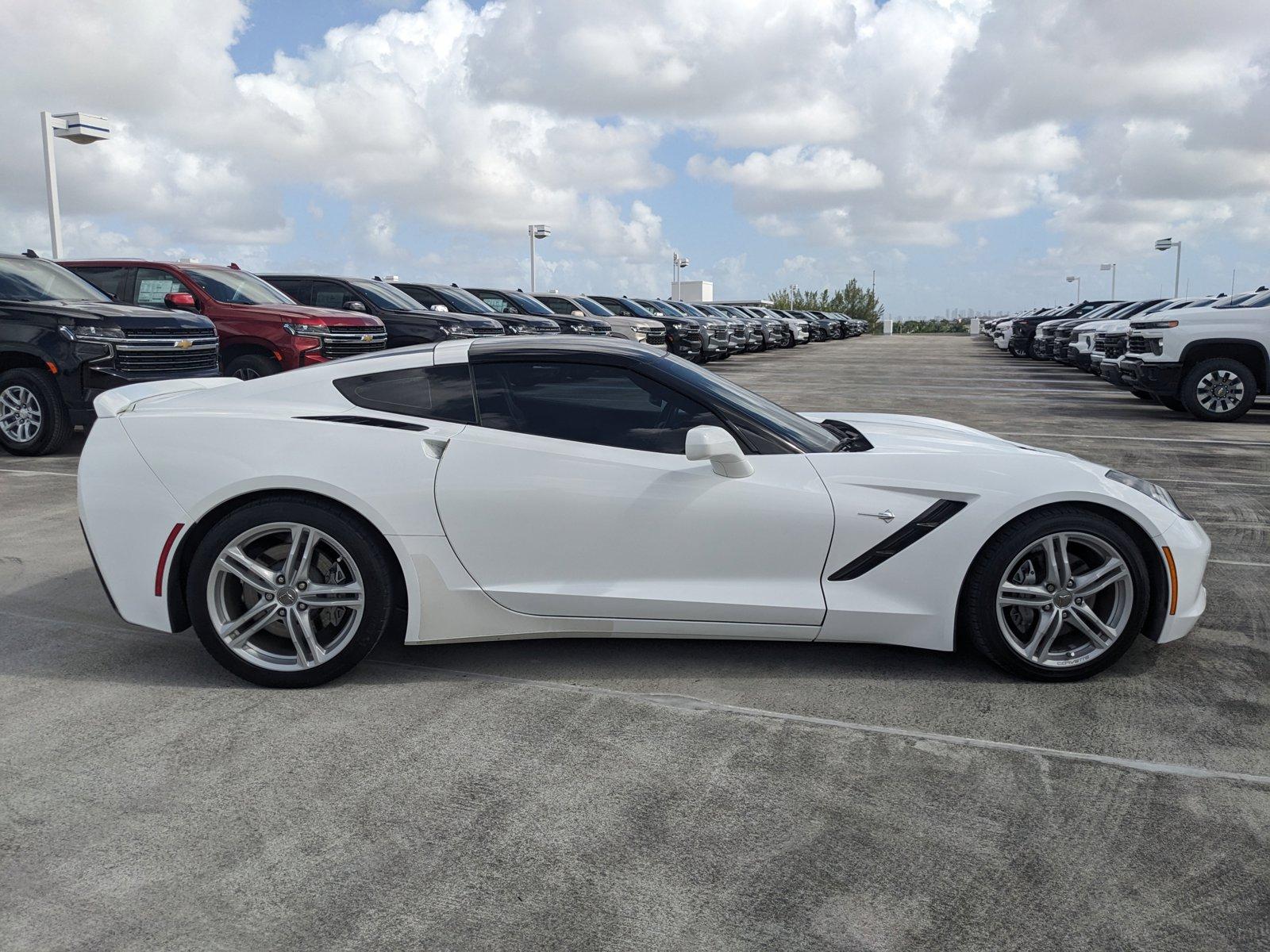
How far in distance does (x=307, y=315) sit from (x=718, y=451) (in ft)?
30.7

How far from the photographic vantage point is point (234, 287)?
12.5 m

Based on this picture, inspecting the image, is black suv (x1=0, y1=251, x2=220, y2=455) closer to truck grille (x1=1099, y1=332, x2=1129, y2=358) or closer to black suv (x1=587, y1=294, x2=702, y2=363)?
truck grille (x1=1099, y1=332, x2=1129, y2=358)

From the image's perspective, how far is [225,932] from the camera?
2.47 m

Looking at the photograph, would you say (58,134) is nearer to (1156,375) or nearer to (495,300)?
(495,300)

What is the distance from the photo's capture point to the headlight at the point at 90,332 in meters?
9.43

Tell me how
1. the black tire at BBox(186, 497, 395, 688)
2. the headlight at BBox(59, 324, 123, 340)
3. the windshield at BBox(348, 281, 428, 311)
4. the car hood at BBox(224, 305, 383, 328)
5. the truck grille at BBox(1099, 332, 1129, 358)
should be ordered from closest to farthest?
1. the black tire at BBox(186, 497, 395, 688)
2. the headlight at BBox(59, 324, 123, 340)
3. the car hood at BBox(224, 305, 383, 328)
4. the windshield at BBox(348, 281, 428, 311)
5. the truck grille at BBox(1099, 332, 1129, 358)

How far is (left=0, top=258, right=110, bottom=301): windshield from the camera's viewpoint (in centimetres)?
994

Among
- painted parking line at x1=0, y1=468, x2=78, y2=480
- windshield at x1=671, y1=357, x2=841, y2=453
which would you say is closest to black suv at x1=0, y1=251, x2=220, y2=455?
painted parking line at x1=0, y1=468, x2=78, y2=480

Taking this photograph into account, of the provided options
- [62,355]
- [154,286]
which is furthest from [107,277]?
[62,355]

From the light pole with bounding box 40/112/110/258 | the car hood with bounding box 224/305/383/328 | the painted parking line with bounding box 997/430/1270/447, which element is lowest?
the painted parking line with bounding box 997/430/1270/447

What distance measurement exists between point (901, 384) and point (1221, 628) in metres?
16.2

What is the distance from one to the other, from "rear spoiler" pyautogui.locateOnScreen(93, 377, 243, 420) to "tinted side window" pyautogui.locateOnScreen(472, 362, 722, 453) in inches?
48.8

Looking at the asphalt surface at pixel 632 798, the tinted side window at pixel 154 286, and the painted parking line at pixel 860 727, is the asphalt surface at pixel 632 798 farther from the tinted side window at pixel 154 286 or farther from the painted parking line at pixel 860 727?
the tinted side window at pixel 154 286

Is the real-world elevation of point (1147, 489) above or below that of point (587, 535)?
above
